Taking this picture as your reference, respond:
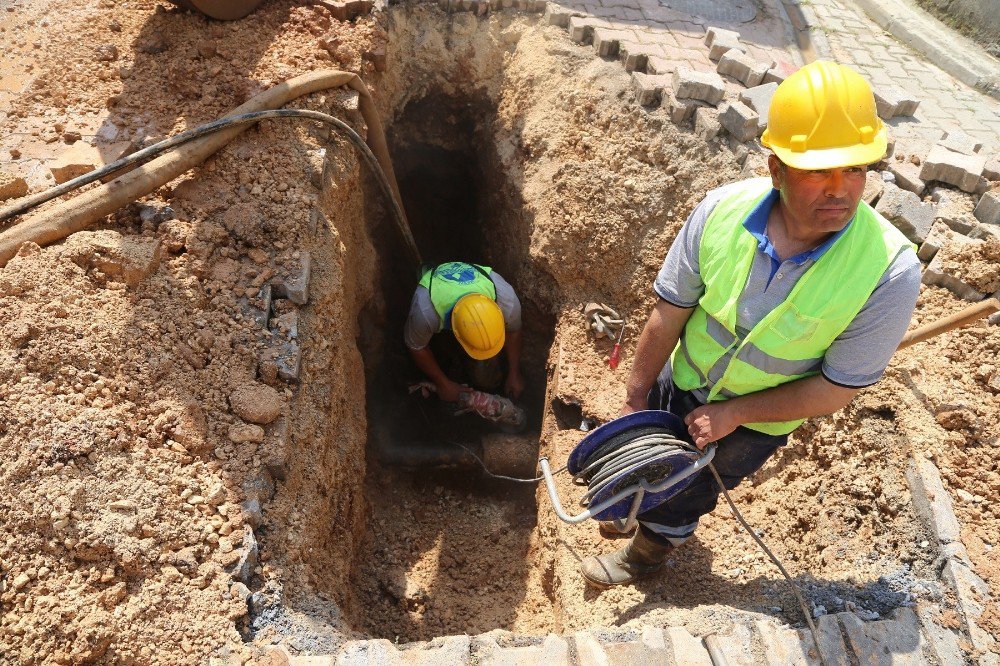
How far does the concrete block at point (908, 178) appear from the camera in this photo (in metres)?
3.89

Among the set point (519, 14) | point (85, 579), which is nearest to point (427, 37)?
point (519, 14)

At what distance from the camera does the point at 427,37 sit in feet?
16.8

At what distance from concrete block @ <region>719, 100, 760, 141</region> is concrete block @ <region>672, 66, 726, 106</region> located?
0.48 ft

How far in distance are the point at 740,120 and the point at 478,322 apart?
212 cm

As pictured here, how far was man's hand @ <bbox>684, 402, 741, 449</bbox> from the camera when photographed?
245 centimetres

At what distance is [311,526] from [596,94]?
354 cm

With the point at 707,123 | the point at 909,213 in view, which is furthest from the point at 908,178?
the point at 707,123

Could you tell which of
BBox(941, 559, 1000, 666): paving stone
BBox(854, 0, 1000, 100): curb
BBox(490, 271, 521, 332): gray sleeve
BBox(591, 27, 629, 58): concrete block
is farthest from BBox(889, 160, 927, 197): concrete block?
BBox(854, 0, 1000, 100): curb

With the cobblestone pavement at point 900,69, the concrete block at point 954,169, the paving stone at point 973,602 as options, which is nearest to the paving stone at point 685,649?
the paving stone at point 973,602

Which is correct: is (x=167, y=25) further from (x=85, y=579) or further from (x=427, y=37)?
(x=85, y=579)

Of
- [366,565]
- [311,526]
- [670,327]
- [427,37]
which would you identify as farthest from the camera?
[427,37]

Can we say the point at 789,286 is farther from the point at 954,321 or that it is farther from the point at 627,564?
the point at 627,564

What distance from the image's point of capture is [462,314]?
4.10m

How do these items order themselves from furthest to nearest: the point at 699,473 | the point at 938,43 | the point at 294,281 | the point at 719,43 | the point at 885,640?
the point at 938,43 < the point at 719,43 < the point at 294,281 < the point at 699,473 < the point at 885,640
